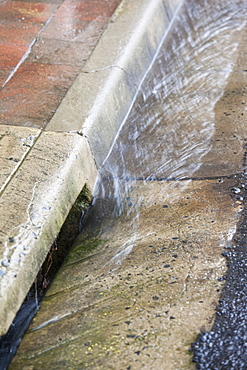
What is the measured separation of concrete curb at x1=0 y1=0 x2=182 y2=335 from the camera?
224 centimetres

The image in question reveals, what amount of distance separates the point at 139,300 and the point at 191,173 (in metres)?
1.07

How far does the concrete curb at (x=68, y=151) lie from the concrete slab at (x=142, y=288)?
0.69ft

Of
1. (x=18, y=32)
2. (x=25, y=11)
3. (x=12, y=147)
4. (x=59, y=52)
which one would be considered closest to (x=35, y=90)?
(x=59, y=52)

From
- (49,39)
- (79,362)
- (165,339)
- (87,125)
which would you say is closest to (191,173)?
(87,125)

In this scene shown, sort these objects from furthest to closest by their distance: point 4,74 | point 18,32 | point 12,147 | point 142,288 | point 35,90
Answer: point 18,32 → point 4,74 → point 35,90 → point 12,147 → point 142,288

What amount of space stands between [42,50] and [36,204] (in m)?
1.77

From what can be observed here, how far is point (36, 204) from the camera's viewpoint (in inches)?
97.0

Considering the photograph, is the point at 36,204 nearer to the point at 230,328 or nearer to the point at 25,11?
the point at 230,328

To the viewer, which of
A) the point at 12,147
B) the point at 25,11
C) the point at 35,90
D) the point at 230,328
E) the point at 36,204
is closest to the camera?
the point at 230,328

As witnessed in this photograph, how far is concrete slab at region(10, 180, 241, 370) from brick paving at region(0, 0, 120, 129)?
857mm

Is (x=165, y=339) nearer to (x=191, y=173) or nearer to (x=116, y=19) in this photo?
(x=191, y=173)

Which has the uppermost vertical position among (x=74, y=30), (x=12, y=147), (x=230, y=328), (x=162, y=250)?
(x=74, y=30)

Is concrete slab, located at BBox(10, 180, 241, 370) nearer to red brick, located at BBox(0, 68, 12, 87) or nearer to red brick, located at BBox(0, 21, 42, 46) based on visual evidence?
red brick, located at BBox(0, 68, 12, 87)

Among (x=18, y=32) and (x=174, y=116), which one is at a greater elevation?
(x=18, y=32)
